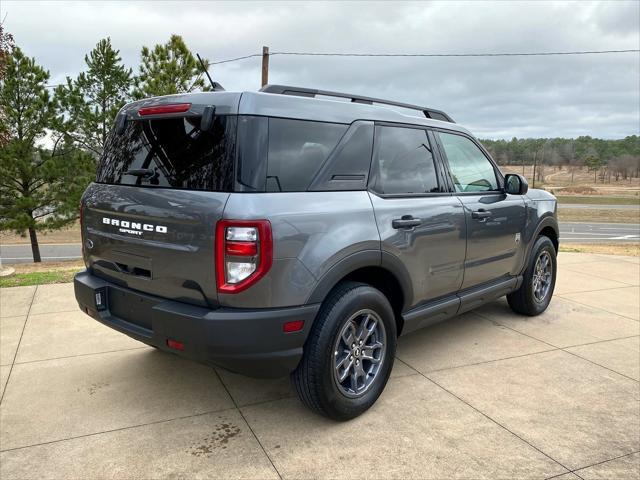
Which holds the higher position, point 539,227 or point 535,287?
point 539,227

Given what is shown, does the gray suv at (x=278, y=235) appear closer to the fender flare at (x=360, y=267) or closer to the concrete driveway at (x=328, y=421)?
the fender flare at (x=360, y=267)

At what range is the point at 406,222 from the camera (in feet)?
10.8

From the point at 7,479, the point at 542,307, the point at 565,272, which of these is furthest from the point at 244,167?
the point at 565,272

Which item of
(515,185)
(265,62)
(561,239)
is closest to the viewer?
(515,185)

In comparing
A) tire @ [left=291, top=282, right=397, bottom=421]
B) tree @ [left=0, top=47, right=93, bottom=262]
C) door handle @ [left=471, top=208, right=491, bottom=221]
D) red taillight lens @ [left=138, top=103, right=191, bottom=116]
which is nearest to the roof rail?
red taillight lens @ [left=138, top=103, right=191, bottom=116]

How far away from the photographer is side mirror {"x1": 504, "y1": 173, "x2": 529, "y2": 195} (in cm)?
450

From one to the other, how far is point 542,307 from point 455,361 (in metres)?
1.89

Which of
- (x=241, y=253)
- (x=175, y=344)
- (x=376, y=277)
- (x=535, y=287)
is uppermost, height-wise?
(x=241, y=253)

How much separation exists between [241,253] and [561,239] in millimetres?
25233

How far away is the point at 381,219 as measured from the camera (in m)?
3.16

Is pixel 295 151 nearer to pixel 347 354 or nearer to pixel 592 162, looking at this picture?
pixel 347 354

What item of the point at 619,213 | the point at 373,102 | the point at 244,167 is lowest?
the point at 619,213

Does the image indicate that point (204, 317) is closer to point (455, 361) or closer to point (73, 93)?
point (455, 361)

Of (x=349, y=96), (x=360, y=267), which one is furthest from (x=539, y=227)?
(x=360, y=267)
